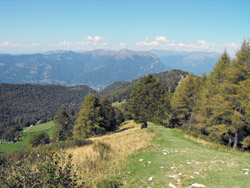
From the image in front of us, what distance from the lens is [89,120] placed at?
39000mm

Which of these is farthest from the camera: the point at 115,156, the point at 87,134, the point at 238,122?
the point at 87,134

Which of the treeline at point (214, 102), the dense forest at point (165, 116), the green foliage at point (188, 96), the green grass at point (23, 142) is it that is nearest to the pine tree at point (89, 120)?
the dense forest at point (165, 116)

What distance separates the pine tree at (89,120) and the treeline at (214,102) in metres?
11.3

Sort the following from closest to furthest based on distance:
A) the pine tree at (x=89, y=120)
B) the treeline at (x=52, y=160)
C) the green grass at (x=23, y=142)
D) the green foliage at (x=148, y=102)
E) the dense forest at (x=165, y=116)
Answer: the treeline at (x=52, y=160), the dense forest at (x=165, y=116), the green foliage at (x=148, y=102), the pine tree at (x=89, y=120), the green grass at (x=23, y=142)

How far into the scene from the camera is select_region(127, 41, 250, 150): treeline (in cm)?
1956

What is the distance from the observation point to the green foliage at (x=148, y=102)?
3006 centimetres

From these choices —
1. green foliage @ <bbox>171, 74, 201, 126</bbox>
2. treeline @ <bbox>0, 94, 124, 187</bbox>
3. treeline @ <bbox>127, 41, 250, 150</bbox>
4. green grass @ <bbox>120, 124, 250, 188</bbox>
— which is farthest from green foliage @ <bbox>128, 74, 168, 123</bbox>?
green grass @ <bbox>120, 124, 250, 188</bbox>

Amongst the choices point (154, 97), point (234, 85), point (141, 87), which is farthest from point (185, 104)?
point (234, 85)

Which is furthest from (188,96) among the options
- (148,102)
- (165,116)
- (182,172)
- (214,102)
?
(182,172)

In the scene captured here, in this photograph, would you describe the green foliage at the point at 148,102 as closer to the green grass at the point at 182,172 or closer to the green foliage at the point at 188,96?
the green foliage at the point at 188,96

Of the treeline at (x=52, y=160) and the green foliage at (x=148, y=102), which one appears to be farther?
the green foliage at (x=148, y=102)

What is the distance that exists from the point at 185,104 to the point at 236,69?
16917 mm

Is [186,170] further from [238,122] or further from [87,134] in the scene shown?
[87,134]

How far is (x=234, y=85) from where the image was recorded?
19.8 metres
